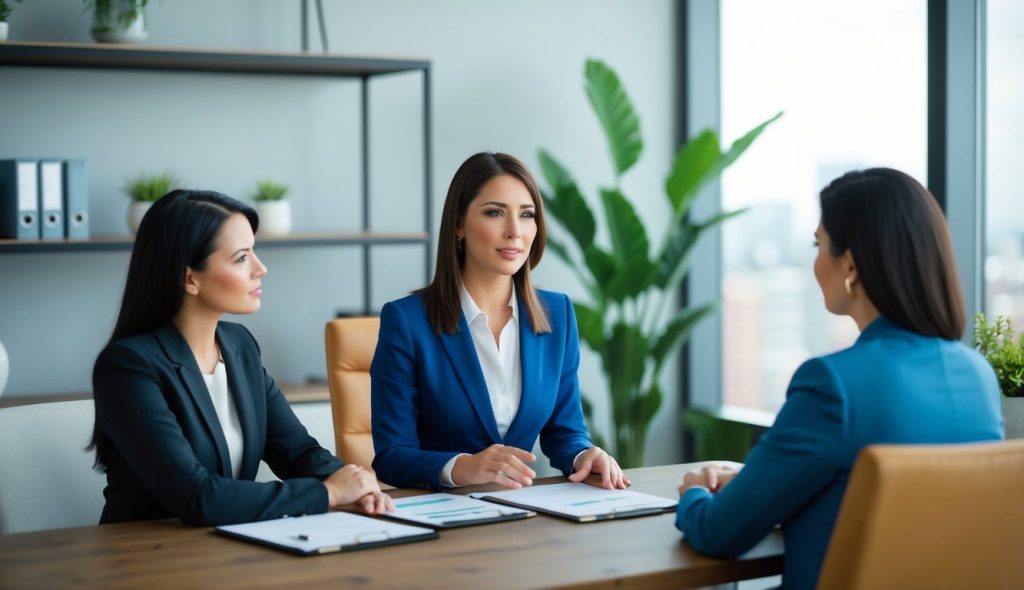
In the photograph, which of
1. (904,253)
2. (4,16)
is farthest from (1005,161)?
(4,16)

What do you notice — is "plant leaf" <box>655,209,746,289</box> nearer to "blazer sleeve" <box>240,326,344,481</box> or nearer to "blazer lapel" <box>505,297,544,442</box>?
"blazer lapel" <box>505,297,544,442</box>

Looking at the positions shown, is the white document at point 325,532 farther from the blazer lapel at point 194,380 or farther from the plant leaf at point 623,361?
the plant leaf at point 623,361

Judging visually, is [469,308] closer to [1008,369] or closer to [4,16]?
[1008,369]

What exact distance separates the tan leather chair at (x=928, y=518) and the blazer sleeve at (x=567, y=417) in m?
1.05

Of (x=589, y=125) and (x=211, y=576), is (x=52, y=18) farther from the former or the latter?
(x=211, y=576)

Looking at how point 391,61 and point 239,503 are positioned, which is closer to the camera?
point 239,503

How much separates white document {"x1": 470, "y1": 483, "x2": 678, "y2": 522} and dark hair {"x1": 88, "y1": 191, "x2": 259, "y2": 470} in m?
0.67

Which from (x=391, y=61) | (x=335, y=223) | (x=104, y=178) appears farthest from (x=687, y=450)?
(x=104, y=178)

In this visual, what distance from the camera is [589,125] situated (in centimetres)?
507

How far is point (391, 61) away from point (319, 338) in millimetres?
1059

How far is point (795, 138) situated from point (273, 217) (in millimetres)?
2028

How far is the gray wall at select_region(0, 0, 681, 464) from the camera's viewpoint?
408 centimetres

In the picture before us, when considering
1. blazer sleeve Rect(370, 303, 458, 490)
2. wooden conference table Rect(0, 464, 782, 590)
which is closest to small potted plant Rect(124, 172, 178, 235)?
blazer sleeve Rect(370, 303, 458, 490)

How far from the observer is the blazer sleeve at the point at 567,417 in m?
2.62
